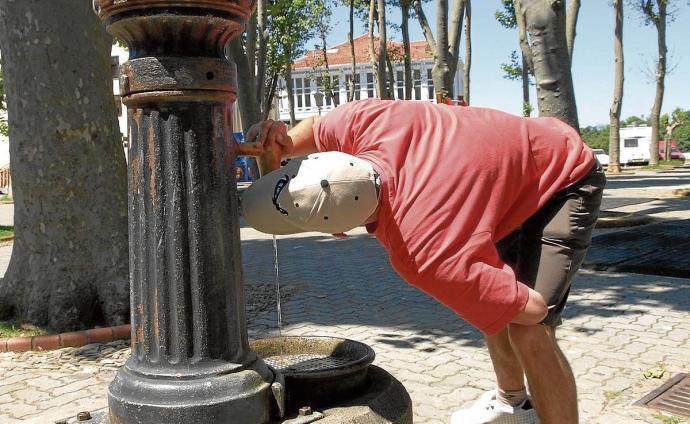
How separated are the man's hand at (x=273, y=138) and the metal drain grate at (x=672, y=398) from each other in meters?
2.34

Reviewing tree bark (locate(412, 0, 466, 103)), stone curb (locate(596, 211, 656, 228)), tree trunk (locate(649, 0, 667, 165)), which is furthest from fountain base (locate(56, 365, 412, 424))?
tree trunk (locate(649, 0, 667, 165))

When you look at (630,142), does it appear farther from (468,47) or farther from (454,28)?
(454,28)

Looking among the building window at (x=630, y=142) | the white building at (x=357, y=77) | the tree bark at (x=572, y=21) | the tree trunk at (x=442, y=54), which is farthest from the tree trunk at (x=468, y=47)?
the white building at (x=357, y=77)

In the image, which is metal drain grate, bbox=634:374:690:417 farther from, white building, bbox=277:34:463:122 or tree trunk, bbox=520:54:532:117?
white building, bbox=277:34:463:122

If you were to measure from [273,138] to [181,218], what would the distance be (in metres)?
0.45

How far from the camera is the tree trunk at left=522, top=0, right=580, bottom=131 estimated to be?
8656 mm

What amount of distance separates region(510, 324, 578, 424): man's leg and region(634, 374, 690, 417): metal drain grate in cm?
117

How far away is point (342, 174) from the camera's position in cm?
227

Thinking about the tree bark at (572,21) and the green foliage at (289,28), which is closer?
the tree bark at (572,21)

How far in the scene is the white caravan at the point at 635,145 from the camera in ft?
164

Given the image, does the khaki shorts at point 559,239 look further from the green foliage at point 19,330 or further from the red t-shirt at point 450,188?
the green foliage at point 19,330

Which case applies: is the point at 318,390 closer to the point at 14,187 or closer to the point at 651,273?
the point at 14,187

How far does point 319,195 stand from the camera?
226 centimetres

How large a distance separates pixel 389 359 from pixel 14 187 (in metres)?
3.02
